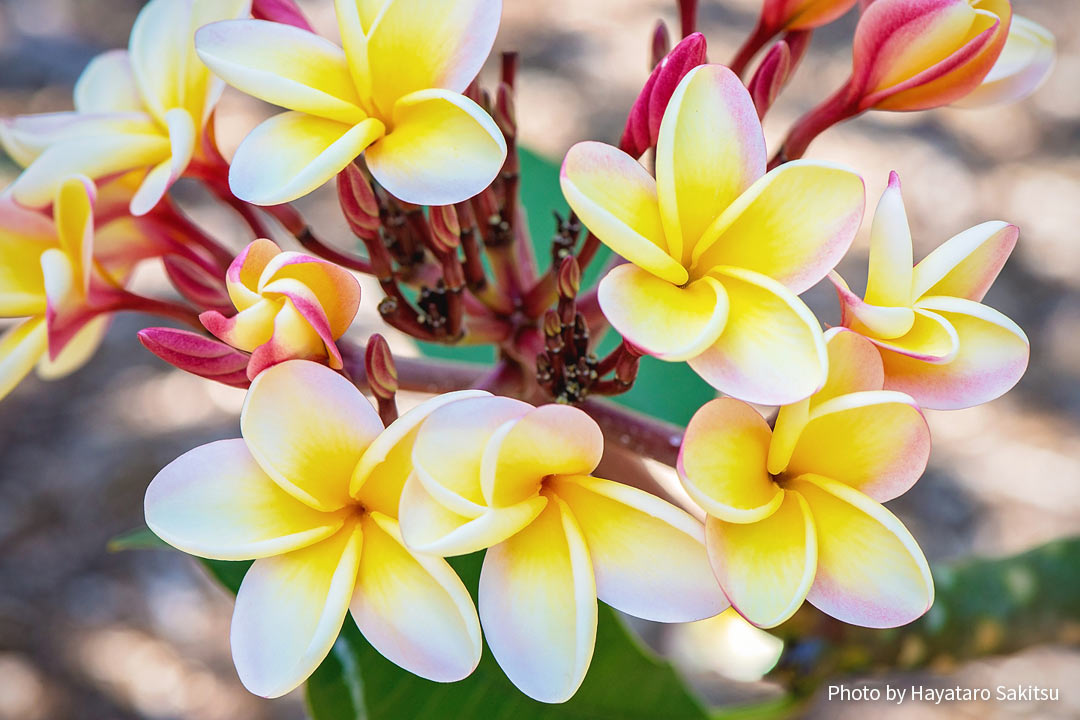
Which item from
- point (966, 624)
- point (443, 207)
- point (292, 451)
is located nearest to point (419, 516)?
point (292, 451)

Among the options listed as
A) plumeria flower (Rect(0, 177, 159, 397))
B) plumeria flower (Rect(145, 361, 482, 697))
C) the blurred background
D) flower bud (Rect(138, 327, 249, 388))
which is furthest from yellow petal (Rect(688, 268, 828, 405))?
the blurred background

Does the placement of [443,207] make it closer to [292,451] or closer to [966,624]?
[292,451]

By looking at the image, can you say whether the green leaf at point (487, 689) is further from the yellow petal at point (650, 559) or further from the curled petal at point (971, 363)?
the curled petal at point (971, 363)

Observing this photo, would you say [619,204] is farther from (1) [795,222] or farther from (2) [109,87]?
(2) [109,87]

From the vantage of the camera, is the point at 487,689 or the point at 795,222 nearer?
the point at 795,222

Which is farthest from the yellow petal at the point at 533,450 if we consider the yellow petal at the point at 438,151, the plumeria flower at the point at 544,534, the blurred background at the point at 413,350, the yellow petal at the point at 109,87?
the blurred background at the point at 413,350

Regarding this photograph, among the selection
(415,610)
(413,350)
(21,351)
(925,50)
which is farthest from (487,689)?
(413,350)

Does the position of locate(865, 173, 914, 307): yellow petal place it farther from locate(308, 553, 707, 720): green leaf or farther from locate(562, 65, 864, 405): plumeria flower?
locate(308, 553, 707, 720): green leaf
